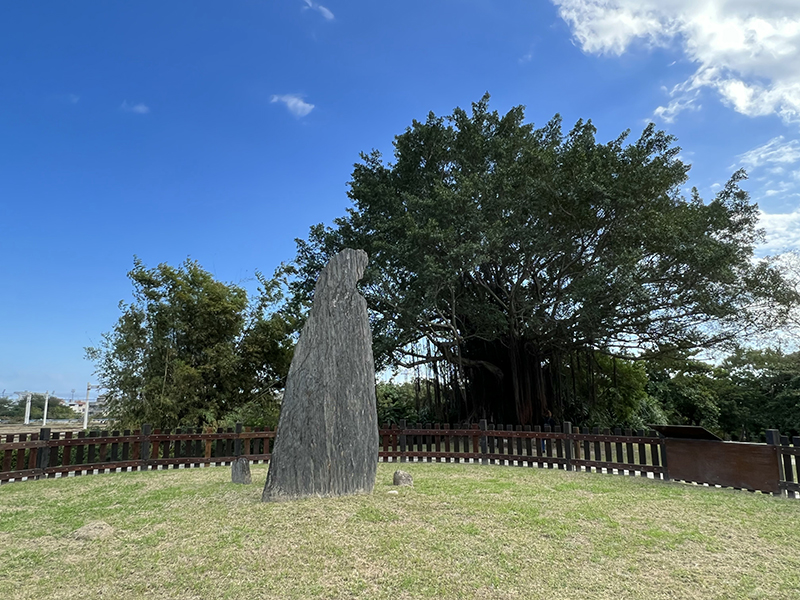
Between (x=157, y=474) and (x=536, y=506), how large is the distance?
6.28 meters

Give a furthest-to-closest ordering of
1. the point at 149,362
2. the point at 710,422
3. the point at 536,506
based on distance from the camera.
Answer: the point at 710,422 < the point at 149,362 < the point at 536,506

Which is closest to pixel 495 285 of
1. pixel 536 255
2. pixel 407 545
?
pixel 536 255

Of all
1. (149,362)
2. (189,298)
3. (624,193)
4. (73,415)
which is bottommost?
(73,415)

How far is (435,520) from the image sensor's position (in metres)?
4.28

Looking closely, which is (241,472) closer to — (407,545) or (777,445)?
(407,545)

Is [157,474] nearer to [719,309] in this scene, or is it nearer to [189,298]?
[189,298]

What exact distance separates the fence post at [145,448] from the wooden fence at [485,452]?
0.05 feet

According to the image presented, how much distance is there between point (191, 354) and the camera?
13570 millimetres

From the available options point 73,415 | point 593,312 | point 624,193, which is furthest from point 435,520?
point 73,415

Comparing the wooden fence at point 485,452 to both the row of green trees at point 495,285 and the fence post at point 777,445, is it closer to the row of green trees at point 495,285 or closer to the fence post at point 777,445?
the fence post at point 777,445

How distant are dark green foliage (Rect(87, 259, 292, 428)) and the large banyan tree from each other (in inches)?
135

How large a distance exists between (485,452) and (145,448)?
6.28m

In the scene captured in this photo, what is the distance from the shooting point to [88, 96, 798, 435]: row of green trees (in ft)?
36.6

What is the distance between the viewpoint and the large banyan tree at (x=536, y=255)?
1102 cm
